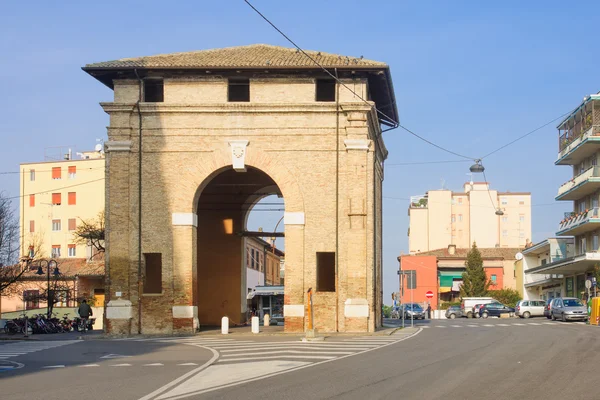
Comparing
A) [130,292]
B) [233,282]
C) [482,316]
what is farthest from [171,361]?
[482,316]

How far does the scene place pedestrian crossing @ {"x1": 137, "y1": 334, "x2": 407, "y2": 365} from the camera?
20109 millimetres

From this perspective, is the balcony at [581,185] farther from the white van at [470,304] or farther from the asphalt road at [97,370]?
the asphalt road at [97,370]

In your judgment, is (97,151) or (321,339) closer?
(321,339)

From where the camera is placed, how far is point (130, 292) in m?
→ 32.3

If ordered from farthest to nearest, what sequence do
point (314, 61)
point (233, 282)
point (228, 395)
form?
point (233, 282) < point (314, 61) < point (228, 395)

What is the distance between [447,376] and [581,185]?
45.8 m

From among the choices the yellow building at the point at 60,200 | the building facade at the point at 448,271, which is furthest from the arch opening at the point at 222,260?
the building facade at the point at 448,271

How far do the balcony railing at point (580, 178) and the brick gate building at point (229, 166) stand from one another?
2874cm

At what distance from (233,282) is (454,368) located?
2682 centimetres

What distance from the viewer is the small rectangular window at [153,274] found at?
111 feet

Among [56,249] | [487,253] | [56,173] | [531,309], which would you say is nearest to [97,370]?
[531,309]

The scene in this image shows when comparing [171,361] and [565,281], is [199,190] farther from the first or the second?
[565,281]

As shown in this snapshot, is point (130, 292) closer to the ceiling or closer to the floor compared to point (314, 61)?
closer to the floor

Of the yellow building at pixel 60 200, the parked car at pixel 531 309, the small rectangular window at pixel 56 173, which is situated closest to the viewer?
the parked car at pixel 531 309
